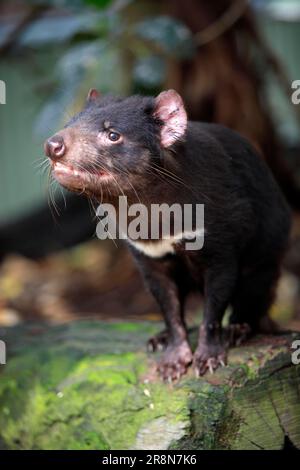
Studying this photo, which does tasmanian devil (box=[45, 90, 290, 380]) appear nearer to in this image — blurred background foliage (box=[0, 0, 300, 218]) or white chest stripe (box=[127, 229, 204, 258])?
white chest stripe (box=[127, 229, 204, 258])

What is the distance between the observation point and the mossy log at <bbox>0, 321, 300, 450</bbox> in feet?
11.7

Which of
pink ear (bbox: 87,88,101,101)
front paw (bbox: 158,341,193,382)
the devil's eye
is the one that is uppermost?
pink ear (bbox: 87,88,101,101)

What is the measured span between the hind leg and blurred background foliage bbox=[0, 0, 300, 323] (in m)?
2.10

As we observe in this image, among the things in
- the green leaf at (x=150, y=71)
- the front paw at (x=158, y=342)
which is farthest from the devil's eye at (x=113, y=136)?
the green leaf at (x=150, y=71)

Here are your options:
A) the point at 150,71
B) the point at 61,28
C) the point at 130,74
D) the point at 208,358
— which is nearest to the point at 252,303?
the point at 208,358

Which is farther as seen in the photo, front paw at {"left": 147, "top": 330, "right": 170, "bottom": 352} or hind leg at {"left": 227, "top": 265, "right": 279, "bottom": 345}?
front paw at {"left": 147, "top": 330, "right": 170, "bottom": 352}

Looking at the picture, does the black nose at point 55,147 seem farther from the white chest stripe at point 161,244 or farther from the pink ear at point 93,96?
the white chest stripe at point 161,244

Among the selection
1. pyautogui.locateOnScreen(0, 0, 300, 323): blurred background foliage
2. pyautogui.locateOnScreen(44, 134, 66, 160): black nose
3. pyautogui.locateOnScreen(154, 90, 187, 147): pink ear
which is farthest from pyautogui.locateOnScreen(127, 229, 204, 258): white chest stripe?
pyautogui.locateOnScreen(0, 0, 300, 323): blurred background foliage

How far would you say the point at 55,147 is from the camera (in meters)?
3.20

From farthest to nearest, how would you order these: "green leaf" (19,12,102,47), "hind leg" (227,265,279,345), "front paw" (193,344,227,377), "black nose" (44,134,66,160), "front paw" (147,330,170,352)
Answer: "green leaf" (19,12,102,47)
"front paw" (147,330,170,352)
"hind leg" (227,265,279,345)
"front paw" (193,344,227,377)
"black nose" (44,134,66,160)

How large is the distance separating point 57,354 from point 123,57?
11.3 ft

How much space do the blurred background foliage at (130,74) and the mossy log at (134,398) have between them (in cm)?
177

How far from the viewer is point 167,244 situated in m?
3.70

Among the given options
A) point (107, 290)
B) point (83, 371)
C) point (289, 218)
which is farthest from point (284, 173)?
point (83, 371)
